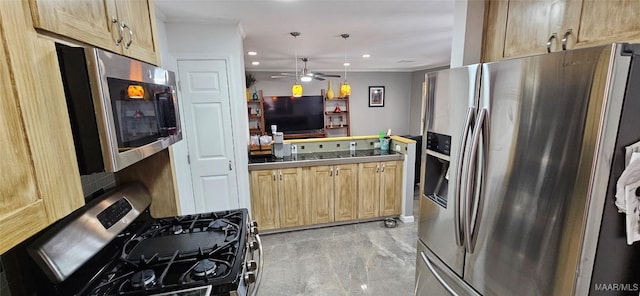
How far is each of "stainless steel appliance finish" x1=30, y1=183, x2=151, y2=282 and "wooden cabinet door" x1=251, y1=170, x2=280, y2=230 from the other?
1820 millimetres

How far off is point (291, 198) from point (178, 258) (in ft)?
7.18

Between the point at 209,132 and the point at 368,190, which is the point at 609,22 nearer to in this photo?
the point at 368,190

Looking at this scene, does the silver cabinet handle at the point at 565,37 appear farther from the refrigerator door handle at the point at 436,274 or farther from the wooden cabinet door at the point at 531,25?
the refrigerator door handle at the point at 436,274

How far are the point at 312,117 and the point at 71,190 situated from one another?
6.81 meters

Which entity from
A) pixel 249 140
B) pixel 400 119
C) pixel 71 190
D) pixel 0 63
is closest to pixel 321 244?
pixel 249 140

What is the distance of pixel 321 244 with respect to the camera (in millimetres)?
3111

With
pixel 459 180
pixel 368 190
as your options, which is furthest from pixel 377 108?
pixel 459 180

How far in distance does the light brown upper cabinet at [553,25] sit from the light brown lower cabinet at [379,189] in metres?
1.92

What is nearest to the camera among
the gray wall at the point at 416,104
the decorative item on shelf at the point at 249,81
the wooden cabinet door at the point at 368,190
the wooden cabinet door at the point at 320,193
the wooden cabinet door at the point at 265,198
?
the wooden cabinet door at the point at 265,198

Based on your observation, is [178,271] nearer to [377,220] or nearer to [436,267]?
[436,267]

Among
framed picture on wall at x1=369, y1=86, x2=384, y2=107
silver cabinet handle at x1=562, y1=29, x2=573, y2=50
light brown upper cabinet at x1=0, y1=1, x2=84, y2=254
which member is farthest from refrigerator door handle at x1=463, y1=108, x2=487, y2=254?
framed picture on wall at x1=369, y1=86, x2=384, y2=107

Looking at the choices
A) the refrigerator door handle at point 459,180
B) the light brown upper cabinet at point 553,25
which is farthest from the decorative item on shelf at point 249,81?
the refrigerator door handle at point 459,180

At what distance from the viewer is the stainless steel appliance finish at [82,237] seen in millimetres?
887

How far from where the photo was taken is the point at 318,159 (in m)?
3.30
